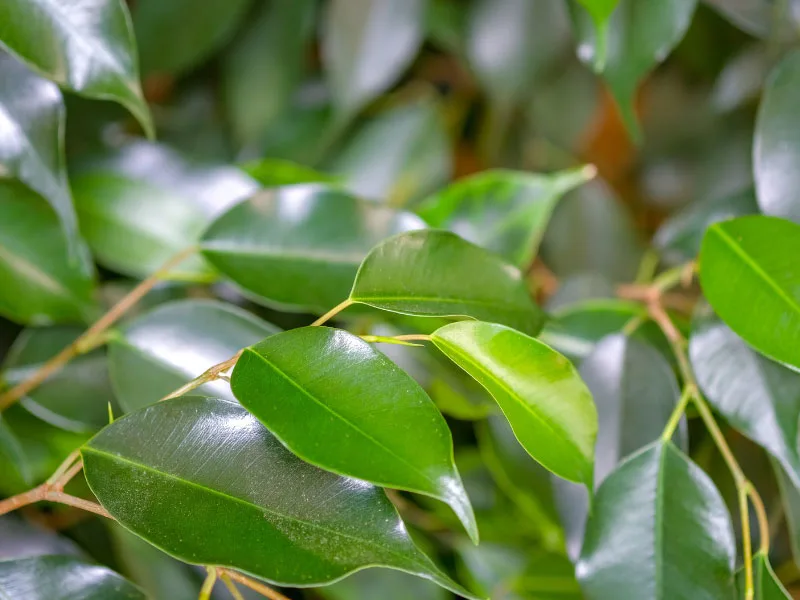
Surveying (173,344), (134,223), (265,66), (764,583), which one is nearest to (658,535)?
(764,583)

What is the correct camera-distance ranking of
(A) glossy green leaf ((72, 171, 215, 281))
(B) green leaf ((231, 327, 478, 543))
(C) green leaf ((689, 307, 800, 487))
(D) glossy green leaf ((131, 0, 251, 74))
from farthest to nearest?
(D) glossy green leaf ((131, 0, 251, 74)) → (A) glossy green leaf ((72, 171, 215, 281)) → (C) green leaf ((689, 307, 800, 487)) → (B) green leaf ((231, 327, 478, 543))

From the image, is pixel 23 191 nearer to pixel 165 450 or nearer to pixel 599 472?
pixel 165 450

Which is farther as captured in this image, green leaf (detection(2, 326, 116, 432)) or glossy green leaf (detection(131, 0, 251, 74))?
glossy green leaf (detection(131, 0, 251, 74))

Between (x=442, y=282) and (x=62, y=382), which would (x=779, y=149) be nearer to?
(x=442, y=282)

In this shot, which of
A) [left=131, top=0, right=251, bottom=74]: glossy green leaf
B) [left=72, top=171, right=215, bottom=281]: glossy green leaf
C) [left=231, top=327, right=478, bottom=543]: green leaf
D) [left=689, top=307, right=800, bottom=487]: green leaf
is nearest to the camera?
[left=231, top=327, right=478, bottom=543]: green leaf

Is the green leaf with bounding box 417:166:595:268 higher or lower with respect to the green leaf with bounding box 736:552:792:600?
higher

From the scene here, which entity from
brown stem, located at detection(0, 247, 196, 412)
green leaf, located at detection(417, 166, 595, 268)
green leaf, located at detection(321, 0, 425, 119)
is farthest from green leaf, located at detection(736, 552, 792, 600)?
green leaf, located at detection(321, 0, 425, 119)

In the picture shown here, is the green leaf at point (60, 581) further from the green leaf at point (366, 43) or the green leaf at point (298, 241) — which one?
the green leaf at point (366, 43)

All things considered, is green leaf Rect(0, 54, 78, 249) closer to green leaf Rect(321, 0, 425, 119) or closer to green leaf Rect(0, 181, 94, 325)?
green leaf Rect(0, 181, 94, 325)
